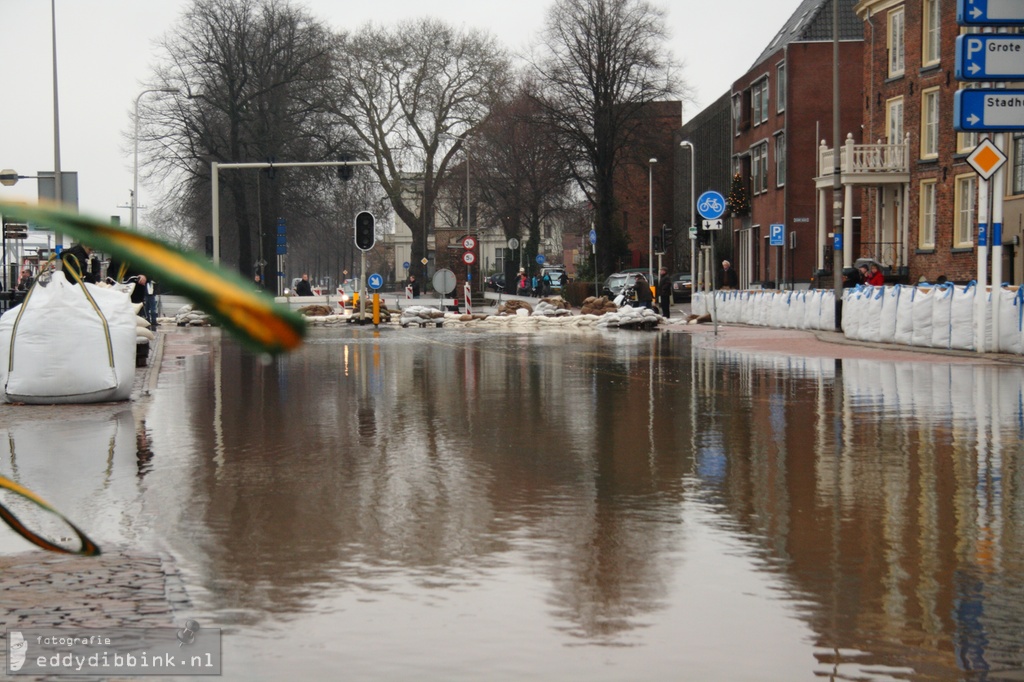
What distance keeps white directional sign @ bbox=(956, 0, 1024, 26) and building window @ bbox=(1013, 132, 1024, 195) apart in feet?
52.6

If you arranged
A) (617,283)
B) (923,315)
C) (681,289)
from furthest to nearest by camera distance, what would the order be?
1. (617,283)
2. (681,289)
3. (923,315)

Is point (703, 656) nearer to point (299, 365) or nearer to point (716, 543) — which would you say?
point (716, 543)

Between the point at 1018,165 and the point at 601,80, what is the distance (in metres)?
30.2

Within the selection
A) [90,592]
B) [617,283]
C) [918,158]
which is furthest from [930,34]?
[90,592]

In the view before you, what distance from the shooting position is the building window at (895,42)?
144 feet

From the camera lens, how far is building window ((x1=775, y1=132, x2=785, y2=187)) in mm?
57156

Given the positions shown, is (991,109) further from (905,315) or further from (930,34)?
(930,34)

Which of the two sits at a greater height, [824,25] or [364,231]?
[824,25]

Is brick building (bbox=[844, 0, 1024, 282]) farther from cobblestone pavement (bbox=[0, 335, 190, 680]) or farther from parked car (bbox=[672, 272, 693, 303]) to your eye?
cobblestone pavement (bbox=[0, 335, 190, 680])

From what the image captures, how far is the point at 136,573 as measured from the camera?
19.2 feet

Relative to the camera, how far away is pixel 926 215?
1668 inches

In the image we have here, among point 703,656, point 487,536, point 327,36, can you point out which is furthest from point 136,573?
point 327,36

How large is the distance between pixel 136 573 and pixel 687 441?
19.5ft

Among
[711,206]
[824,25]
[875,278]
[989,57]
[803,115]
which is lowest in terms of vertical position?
[875,278]
